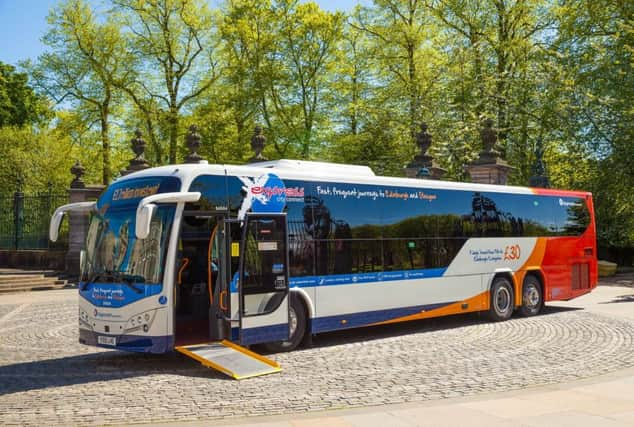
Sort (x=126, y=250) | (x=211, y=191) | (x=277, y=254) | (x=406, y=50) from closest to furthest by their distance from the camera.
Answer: (x=126, y=250), (x=211, y=191), (x=277, y=254), (x=406, y=50)

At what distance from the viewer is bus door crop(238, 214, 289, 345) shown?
10547mm

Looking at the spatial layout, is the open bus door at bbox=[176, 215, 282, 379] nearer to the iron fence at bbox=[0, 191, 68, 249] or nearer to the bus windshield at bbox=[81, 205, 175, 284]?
the bus windshield at bbox=[81, 205, 175, 284]

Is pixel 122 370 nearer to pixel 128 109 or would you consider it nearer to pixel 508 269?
pixel 508 269

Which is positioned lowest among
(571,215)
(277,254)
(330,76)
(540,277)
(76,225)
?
(540,277)

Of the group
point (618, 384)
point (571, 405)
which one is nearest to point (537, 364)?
point (618, 384)

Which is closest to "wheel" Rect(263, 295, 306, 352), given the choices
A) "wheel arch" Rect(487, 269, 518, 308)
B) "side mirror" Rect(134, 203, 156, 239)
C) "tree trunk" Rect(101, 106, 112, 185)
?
"side mirror" Rect(134, 203, 156, 239)

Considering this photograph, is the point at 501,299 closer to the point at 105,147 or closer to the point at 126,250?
the point at 126,250

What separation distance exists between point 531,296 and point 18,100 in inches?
1967

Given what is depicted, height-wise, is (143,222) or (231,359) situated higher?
(143,222)

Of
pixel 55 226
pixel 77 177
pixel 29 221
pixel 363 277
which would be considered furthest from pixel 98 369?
pixel 29 221

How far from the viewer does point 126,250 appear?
1002 centimetres

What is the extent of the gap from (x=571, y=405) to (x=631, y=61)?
91.4 ft

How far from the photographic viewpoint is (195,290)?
11734 mm

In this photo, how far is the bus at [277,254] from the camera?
9.90 m
